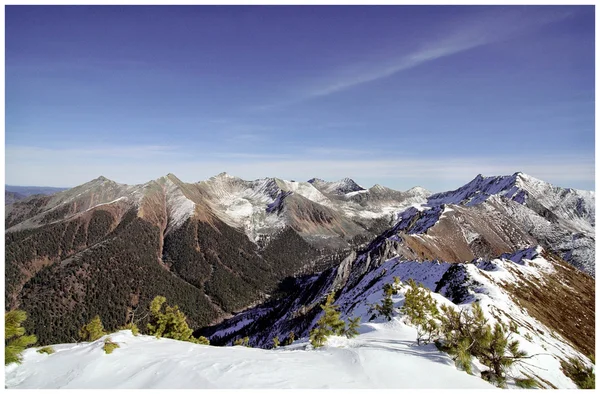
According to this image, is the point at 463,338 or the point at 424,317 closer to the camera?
the point at 463,338

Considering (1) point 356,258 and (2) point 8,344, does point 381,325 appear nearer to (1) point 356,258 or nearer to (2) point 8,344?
(2) point 8,344

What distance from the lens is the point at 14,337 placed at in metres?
12.4

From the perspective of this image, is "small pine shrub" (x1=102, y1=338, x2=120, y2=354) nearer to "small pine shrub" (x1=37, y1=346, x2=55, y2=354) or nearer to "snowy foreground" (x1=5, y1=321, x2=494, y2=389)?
"snowy foreground" (x1=5, y1=321, x2=494, y2=389)

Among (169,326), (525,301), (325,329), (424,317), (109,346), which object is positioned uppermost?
(109,346)

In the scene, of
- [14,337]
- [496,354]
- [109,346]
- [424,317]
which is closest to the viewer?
[14,337]

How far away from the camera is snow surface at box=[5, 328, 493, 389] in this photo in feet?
51.5

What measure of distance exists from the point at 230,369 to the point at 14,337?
29.9ft

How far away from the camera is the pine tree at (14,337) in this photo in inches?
464

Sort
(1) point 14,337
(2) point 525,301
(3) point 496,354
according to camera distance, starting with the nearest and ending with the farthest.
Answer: (1) point 14,337
(3) point 496,354
(2) point 525,301

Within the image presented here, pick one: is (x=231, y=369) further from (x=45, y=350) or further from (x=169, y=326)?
(x=169, y=326)

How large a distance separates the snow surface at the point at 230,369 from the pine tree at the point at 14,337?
415cm

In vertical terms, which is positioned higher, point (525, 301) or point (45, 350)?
point (45, 350)

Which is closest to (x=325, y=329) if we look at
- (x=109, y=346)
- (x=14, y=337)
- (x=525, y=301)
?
(x=109, y=346)

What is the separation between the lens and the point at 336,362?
18844 mm
